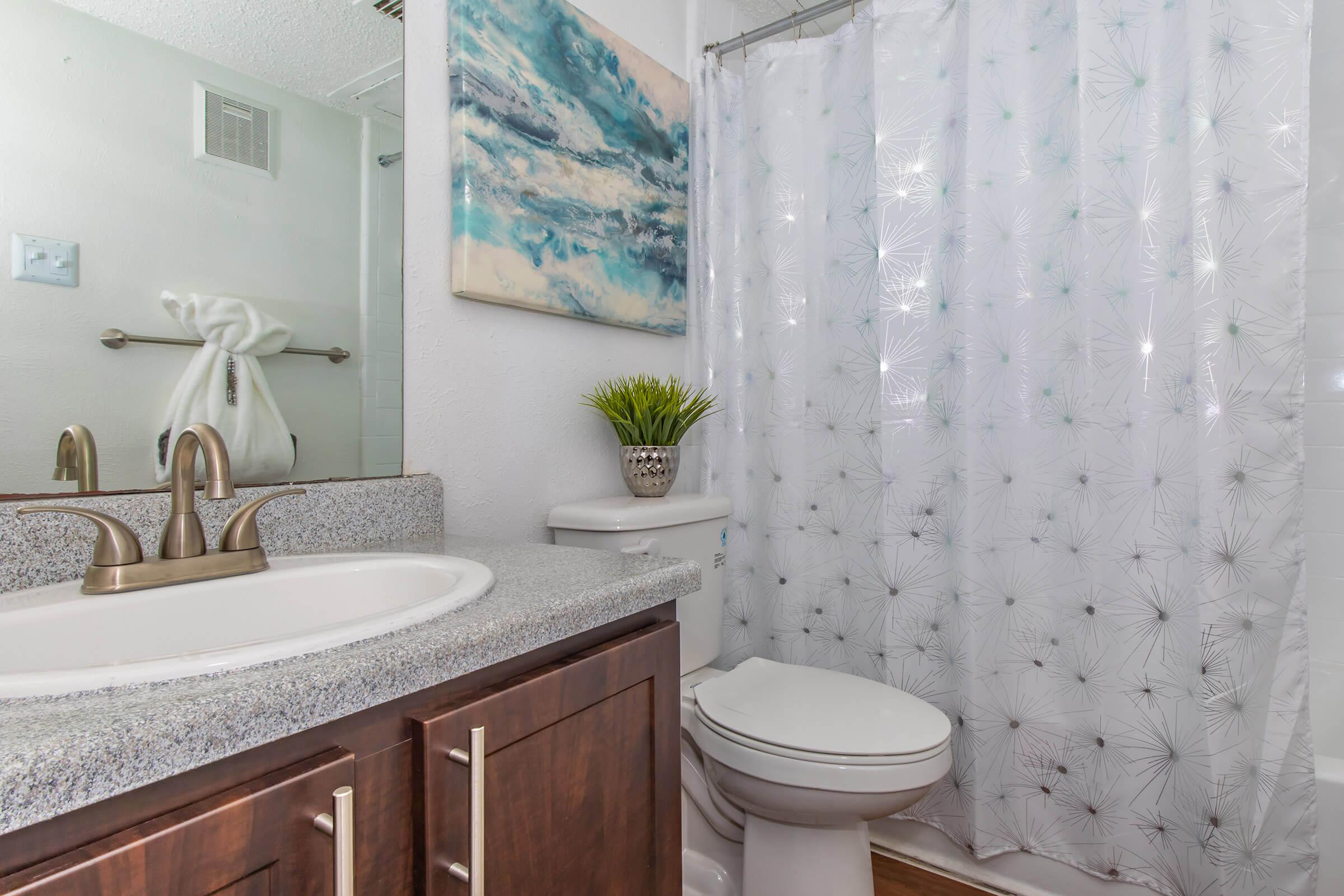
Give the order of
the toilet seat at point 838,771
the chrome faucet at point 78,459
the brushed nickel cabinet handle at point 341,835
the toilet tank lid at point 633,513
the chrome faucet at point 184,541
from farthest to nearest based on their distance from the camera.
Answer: the toilet tank lid at point 633,513
the toilet seat at point 838,771
the chrome faucet at point 78,459
the chrome faucet at point 184,541
the brushed nickel cabinet handle at point 341,835

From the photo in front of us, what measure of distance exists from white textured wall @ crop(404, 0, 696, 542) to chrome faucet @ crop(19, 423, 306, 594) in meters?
0.40

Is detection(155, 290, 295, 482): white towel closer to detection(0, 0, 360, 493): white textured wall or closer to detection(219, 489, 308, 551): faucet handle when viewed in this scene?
detection(0, 0, 360, 493): white textured wall

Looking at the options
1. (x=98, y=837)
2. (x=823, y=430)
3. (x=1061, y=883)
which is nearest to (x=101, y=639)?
(x=98, y=837)

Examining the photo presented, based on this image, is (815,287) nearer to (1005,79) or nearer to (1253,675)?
(1005,79)

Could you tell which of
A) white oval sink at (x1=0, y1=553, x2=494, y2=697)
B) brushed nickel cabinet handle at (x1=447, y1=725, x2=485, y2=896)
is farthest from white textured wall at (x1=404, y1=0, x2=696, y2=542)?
brushed nickel cabinet handle at (x1=447, y1=725, x2=485, y2=896)

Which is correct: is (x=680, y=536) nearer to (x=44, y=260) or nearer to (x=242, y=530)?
(x=242, y=530)

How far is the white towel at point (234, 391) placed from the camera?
911mm

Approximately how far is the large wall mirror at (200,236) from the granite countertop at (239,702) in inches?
12.2

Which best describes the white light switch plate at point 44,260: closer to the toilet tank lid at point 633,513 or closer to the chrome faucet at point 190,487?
the chrome faucet at point 190,487

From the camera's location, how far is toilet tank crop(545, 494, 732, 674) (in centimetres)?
138

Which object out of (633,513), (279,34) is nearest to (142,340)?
(279,34)

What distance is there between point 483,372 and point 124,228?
23.3 inches

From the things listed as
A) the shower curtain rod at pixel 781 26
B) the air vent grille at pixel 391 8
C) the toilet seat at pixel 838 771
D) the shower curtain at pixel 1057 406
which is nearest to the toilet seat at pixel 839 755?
the toilet seat at pixel 838 771

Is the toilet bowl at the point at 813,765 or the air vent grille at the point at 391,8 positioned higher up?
the air vent grille at the point at 391,8
